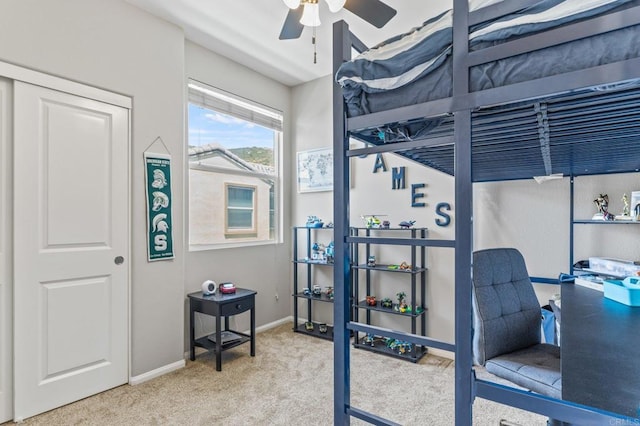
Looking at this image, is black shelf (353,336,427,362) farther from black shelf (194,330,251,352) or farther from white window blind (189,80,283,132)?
Result: white window blind (189,80,283,132)

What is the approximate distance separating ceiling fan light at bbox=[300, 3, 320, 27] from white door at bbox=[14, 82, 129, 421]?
1.55m

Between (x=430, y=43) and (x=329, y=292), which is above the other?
(x=430, y=43)

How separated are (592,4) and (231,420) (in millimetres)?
2536

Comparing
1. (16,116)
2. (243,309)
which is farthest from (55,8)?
(243,309)

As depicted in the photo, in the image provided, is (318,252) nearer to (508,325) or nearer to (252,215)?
(252,215)

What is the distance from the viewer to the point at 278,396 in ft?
7.88

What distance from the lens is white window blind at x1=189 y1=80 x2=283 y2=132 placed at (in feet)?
10.8

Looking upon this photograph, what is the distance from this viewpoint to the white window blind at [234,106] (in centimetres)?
329

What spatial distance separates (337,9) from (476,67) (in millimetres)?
1317

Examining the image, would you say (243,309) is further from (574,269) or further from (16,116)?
(574,269)

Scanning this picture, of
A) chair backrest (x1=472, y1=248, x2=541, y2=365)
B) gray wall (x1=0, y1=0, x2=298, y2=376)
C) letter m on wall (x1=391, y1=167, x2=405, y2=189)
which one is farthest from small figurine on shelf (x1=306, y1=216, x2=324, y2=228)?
chair backrest (x1=472, y1=248, x2=541, y2=365)

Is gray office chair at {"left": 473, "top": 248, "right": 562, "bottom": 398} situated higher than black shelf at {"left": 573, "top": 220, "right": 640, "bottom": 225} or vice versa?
black shelf at {"left": 573, "top": 220, "right": 640, "bottom": 225}

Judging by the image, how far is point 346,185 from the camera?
4.57ft

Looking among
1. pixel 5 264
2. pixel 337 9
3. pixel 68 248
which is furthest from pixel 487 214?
pixel 5 264
